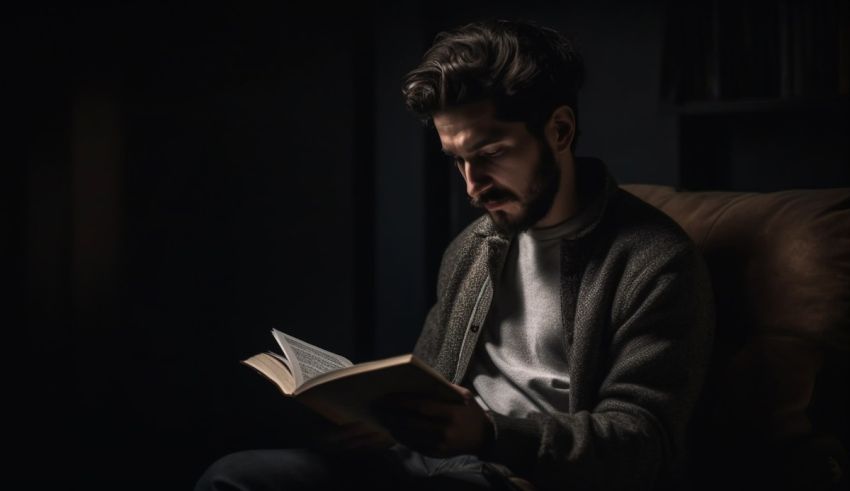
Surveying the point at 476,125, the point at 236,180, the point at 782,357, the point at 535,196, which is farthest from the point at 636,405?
the point at 236,180

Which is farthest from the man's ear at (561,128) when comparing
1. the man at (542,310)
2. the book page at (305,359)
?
the book page at (305,359)

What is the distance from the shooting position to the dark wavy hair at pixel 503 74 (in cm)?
143

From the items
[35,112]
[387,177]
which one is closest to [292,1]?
[387,177]

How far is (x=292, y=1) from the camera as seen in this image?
8.06ft

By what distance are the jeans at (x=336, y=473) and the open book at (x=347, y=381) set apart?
0.10m

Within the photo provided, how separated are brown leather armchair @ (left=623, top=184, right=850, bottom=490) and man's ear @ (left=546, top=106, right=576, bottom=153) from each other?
32 cm

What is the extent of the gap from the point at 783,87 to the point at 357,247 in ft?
3.98

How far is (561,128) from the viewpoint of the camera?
1.49m

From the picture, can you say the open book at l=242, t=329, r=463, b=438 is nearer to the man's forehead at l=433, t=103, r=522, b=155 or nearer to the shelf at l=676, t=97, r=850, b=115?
the man's forehead at l=433, t=103, r=522, b=155

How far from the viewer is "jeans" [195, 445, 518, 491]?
1331 millimetres

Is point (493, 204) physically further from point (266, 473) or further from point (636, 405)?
point (266, 473)

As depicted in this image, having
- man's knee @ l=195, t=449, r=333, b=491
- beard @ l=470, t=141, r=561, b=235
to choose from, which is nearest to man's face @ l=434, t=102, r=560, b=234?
beard @ l=470, t=141, r=561, b=235

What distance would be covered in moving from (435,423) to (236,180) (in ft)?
4.61

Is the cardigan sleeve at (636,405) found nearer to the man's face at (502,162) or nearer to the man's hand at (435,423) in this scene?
the man's hand at (435,423)
